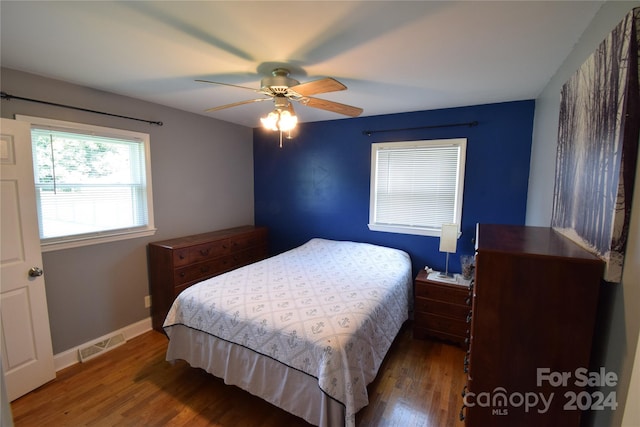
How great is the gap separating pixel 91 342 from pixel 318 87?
3.04 m

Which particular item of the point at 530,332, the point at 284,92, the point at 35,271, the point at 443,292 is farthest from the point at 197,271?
the point at 530,332

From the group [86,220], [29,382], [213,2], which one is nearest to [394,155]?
[213,2]

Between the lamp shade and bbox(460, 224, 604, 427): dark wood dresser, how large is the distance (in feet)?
5.46

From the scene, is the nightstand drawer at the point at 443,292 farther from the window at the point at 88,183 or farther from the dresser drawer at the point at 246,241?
the window at the point at 88,183

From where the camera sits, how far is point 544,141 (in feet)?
7.11

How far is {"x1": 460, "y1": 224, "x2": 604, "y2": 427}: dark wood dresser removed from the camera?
3.22 feet

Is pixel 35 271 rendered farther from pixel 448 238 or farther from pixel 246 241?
pixel 448 238

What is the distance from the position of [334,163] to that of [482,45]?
217 centimetres

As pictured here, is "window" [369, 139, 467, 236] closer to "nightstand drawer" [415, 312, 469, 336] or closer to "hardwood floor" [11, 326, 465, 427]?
"nightstand drawer" [415, 312, 469, 336]

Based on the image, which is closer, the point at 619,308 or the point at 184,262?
the point at 619,308

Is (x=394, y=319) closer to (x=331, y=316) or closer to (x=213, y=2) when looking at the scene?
(x=331, y=316)

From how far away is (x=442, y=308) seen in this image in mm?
2682

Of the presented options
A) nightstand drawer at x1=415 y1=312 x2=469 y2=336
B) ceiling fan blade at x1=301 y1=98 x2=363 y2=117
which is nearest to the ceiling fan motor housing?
ceiling fan blade at x1=301 y1=98 x2=363 y2=117

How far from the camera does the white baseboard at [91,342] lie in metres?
2.34
